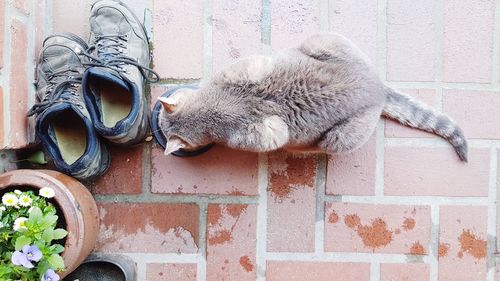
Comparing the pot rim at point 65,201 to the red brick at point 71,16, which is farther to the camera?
the red brick at point 71,16

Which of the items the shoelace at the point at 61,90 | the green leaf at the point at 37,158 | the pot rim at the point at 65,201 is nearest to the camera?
the pot rim at the point at 65,201

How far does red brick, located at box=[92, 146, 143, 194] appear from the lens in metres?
1.44

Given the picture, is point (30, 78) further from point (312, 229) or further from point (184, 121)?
point (312, 229)

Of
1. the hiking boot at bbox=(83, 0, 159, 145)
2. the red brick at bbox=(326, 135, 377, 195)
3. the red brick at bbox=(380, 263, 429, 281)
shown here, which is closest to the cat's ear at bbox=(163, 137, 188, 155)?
the hiking boot at bbox=(83, 0, 159, 145)

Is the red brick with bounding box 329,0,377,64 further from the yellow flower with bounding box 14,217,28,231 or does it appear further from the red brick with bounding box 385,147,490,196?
the yellow flower with bounding box 14,217,28,231

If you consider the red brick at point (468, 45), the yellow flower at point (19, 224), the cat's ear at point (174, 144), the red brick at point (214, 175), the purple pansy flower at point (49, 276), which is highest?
the red brick at point (468, 45)

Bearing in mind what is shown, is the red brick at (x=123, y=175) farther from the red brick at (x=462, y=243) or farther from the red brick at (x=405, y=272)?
the red brick at (x=462, y=243)

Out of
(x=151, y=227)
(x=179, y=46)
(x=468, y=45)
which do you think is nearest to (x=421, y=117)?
(x=468, y=45)

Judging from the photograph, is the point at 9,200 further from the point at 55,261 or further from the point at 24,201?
the point at 55,261

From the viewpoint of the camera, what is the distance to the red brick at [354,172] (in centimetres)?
144

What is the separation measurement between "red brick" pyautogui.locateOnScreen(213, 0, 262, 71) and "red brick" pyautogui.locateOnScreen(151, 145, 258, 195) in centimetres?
27

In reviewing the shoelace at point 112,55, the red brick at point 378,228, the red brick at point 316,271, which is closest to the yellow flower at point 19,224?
the shoelace at point 112,55

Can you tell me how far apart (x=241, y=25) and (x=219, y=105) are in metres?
0.34

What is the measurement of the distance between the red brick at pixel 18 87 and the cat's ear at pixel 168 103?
1.32 ft
